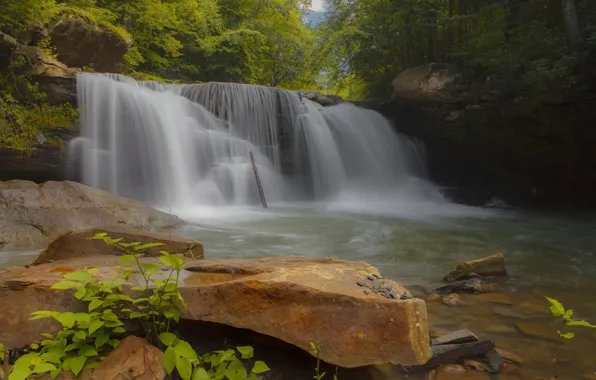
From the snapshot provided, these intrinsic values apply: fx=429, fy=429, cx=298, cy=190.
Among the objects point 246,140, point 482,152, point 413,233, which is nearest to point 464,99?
point 482,152

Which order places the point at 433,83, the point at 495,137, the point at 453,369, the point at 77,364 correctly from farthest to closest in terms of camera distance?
the point at 495,137, the point at 433,83, the point at 453,369, the point at 77,364

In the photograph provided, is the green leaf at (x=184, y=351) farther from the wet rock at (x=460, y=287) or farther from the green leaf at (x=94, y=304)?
the wet rock at (x=460, y=287)

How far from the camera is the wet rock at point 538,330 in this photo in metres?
3.47

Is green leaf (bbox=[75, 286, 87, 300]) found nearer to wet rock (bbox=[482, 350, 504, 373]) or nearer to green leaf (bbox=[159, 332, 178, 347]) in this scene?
green leaf (bbox=[159, 332, 178, 347])

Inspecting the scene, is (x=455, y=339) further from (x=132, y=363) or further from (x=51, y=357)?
(x=51, y=357)

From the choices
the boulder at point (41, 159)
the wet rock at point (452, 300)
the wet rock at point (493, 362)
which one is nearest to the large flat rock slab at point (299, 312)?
the wet rock at point (493, 362)

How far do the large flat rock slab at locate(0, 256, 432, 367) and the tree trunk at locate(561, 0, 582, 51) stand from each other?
9.69 metres

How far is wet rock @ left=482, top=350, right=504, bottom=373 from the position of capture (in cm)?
289

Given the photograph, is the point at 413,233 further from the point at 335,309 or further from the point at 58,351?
the point at 58,351

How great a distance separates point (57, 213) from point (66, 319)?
5.73m

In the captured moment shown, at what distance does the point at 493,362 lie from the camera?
2.96 m

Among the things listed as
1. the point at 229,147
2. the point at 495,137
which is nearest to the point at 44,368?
the point at 229,147

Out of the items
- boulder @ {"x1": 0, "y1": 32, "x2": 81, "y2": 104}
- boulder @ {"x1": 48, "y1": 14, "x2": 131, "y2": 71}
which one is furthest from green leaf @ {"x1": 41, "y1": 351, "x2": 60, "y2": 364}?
boulder @ {"x1": 48, "y1": 14, "x2": 131, "y2": 71}

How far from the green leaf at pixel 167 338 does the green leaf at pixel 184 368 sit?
161 mm
